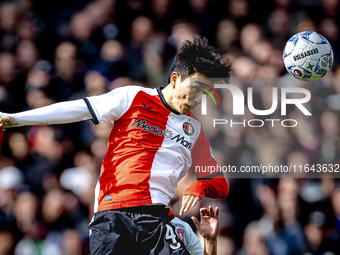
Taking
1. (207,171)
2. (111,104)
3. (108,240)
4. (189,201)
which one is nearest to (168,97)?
(111,104)

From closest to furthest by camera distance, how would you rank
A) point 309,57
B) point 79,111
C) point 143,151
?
point 79,111 < point 143,151 < point 309,57

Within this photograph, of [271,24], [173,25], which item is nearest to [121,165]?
[173,25]

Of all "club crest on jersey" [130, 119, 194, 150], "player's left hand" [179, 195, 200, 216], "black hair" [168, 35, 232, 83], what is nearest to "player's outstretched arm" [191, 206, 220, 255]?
"player's left hand" [179, 195, 200, 216]

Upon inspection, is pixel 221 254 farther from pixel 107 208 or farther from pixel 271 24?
Result: pixel 271 24

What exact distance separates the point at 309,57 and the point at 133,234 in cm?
284

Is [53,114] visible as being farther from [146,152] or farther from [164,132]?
[164,132]

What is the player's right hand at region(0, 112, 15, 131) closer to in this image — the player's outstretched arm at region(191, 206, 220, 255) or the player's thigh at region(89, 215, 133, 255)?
the player's thigh at region(89, 215, 133, 255)

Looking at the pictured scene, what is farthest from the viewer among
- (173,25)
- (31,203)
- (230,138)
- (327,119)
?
(173,25)

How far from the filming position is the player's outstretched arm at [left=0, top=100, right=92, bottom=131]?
2863 millimetres

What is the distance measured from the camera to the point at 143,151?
3141 mm

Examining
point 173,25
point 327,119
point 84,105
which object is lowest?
point 84,105

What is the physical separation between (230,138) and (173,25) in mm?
2146

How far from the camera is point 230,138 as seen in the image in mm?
5125

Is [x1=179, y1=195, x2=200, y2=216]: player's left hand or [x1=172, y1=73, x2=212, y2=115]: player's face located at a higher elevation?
Answer: [x1=172, y1=73, x2=212, y2=115]: player's face
